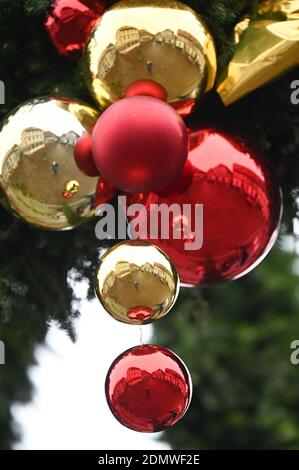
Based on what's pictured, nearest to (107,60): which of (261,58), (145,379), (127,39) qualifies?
(127,39)

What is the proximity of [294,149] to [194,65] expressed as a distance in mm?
205

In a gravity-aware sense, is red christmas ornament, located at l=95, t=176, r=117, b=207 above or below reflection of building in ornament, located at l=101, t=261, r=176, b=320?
above

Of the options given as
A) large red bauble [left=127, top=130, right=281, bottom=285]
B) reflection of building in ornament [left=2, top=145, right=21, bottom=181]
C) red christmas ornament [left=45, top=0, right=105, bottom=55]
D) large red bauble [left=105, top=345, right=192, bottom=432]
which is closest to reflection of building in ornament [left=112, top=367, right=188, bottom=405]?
large red bauble [left=105, top=345, right=192, bottom=432]

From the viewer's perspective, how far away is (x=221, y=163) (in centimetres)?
97

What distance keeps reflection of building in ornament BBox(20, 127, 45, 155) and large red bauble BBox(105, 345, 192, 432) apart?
0.21 meters

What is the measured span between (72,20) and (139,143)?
0.62ft

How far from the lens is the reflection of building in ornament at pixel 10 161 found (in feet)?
3.06

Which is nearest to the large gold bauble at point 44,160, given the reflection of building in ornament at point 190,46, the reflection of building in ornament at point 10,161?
the reflection of building in ornament at point 10,161

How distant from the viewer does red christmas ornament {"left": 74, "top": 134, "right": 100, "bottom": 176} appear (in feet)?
3.07

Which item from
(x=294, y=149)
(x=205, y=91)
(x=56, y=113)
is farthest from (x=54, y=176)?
(x=294, y=149)

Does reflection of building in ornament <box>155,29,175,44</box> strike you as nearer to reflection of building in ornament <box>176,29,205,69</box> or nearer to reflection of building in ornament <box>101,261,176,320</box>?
reflection of building in ornament <box>176,29,205,69</box>

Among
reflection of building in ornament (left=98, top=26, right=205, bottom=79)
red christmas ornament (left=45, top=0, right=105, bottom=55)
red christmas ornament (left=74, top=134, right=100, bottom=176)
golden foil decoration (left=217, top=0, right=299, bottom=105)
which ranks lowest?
red christmas ornament (left=74, top=134, right=100, bottom=176)

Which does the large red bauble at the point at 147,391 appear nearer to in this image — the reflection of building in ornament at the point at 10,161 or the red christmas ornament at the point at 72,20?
the reflection of building in ornament at the point at 10,161

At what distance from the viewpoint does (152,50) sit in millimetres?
919
